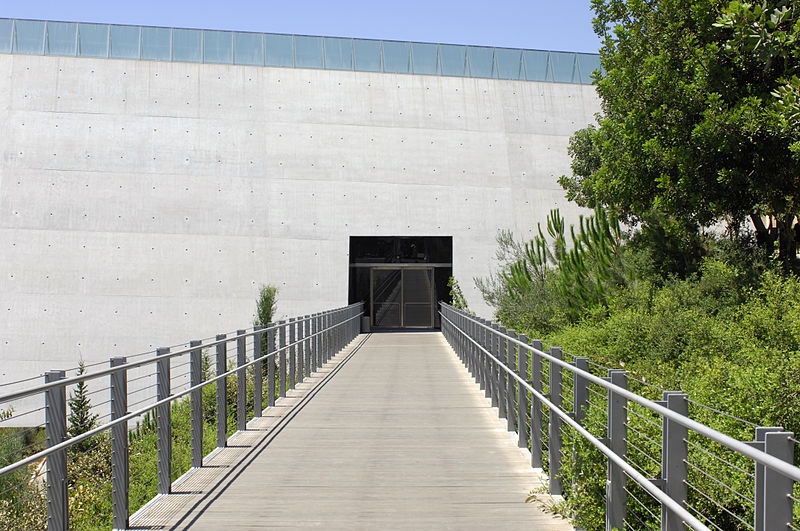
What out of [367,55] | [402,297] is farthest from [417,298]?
[367,55]

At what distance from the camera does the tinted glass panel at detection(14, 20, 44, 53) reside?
28.1 m

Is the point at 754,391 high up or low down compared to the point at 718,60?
down

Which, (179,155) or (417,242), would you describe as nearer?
(179,155)

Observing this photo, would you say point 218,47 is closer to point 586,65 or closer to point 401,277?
point 401,277

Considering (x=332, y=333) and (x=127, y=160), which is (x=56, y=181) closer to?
(x=127, y=160)

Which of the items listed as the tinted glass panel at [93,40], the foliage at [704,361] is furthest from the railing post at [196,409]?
the tinted glass panel at [93,40]

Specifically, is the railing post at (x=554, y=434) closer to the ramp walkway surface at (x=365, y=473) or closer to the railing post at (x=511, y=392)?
the ramp walkway surface at (x=365, y=473)

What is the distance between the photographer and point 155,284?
27.3 meters

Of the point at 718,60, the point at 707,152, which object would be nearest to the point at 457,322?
the point at 707,152

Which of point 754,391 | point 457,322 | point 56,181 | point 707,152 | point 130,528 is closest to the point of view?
point 130,528

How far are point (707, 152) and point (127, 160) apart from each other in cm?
2141

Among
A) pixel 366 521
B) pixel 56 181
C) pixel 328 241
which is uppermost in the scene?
pixel 56 181

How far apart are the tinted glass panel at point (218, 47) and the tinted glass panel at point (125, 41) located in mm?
2628

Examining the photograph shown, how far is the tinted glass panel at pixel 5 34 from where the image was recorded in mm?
28078
